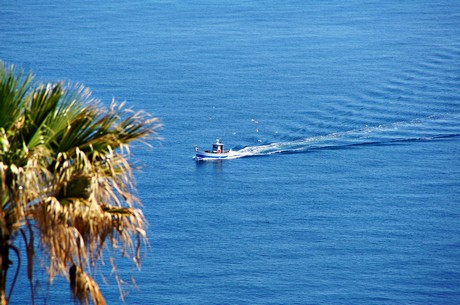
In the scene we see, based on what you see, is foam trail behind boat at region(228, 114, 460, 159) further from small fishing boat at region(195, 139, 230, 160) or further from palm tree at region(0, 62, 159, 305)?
palm tree at region(0, 62, 159, 305)

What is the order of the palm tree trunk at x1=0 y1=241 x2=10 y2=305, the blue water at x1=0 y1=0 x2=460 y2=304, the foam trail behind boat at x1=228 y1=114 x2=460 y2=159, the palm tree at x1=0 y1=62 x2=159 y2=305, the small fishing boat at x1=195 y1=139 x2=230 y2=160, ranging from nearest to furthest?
the palm tree at x1=0 y1=62 x2=159 y2=305 → the palm tree trunk at x1=0 y1=241 x2=10 y2=305 → the blue water at x1=0 y1=0 x2=460 y2=304 → the small fishing boat at x1=195 y1=139 x2=230 y2=160 → the foam trail behind boat at x1=228 y1=114 x2=460 y2=159

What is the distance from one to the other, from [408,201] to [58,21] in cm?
6253

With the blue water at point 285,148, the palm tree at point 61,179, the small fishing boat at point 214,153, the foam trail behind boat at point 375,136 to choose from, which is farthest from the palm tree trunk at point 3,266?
the foam trail behind boat at point 375,136

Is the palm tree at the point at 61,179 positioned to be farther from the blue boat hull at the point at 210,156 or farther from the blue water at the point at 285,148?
the blue boat hull at the point at 210,156

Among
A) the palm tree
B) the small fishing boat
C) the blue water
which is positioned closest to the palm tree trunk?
the palm tree

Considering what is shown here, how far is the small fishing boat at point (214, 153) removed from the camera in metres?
67.1

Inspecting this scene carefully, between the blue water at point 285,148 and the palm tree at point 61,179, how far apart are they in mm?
34649

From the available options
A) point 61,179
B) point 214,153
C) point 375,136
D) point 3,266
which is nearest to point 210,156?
point 214,153

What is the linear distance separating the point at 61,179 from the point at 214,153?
59594 millimetres

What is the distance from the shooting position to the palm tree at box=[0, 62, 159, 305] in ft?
23.6

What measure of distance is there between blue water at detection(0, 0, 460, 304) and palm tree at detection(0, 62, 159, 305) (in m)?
34.6

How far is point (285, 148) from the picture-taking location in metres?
68.7

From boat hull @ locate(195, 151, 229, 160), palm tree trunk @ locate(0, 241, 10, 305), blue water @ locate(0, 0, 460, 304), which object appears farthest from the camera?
boat hull @ locate(195, 151, 229, 160)

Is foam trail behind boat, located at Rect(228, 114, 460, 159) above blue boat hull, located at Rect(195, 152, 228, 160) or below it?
above
